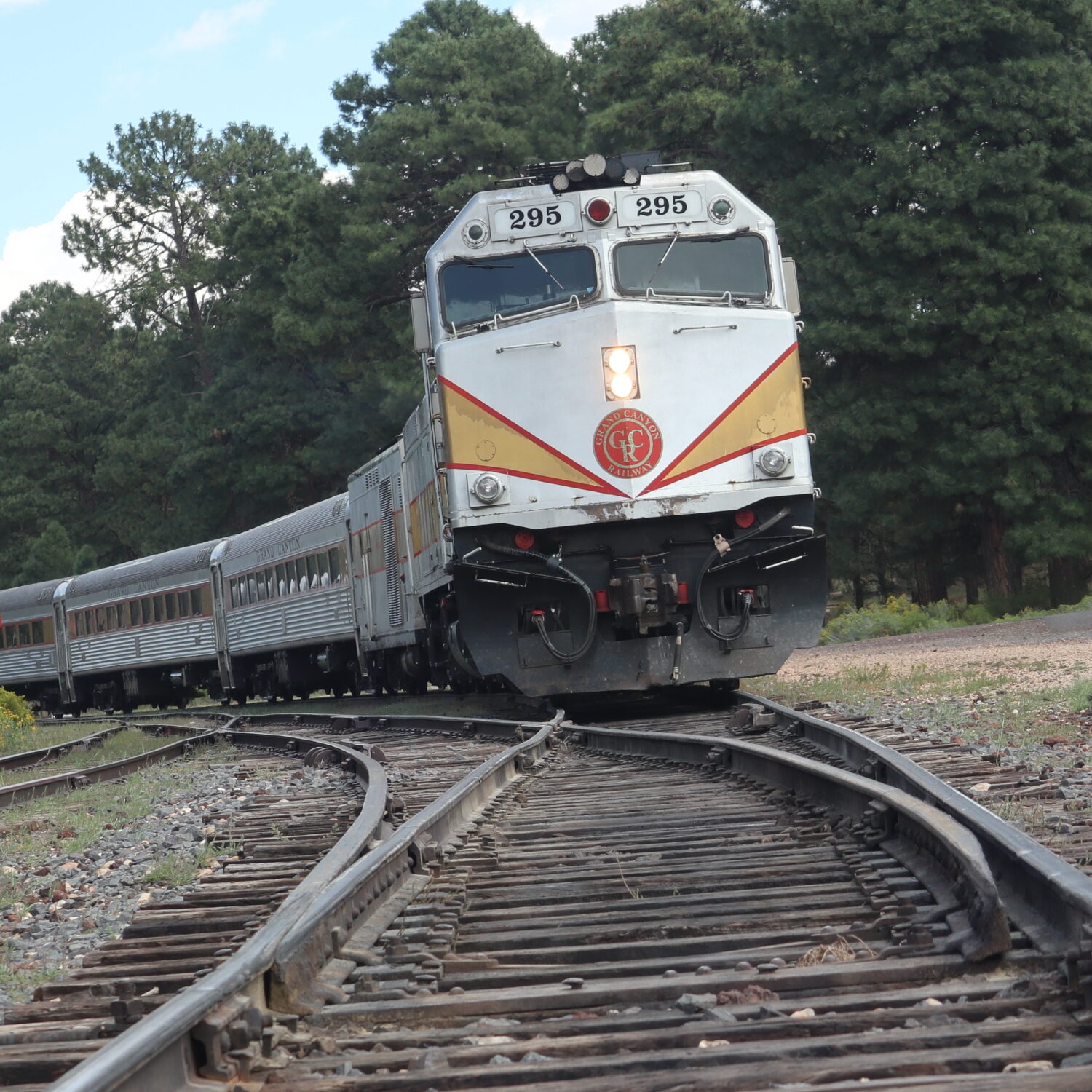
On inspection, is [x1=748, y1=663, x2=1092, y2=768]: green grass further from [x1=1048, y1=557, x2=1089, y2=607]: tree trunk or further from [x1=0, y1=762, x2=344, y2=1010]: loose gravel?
[x1=1048, y1=557, x2=1089, y2=607]: tree trunk

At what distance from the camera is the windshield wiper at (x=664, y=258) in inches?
441

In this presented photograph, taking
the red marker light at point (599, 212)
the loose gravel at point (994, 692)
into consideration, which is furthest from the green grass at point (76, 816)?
the red marker light at point (599, 212)

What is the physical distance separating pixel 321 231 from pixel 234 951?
37.3 m

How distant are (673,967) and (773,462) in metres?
7.67

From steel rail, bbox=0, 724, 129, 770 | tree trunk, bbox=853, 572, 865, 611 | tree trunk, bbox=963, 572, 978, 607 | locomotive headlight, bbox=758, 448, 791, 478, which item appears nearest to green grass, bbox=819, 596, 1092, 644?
tree trunk, bbox=963, 572, 978, 607

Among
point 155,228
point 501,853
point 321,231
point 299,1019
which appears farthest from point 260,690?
point 155,228

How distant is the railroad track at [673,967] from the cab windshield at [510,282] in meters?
6.51

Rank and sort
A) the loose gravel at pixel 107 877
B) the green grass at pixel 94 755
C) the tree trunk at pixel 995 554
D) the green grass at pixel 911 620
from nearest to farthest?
the loose gravel at pixel 107 877 < the green grass at pixel 94 755 < the green grass at pixel 911 620 < the tree trunk at pixel 995 554

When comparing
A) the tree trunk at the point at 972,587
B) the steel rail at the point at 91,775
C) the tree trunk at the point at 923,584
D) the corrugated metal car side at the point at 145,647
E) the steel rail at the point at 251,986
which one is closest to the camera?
the steel rail at the point at 251,986

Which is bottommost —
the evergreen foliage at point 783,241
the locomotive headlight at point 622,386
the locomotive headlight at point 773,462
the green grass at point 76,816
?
the green grass at point 76,816

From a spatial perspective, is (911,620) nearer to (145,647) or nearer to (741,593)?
(741,593)

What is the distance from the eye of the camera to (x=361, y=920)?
4.05 meters

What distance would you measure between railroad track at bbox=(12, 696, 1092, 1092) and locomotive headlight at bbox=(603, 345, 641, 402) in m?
5.79

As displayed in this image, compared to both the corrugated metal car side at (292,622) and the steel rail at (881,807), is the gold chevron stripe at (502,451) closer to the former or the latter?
the steel rail at (881,807)
